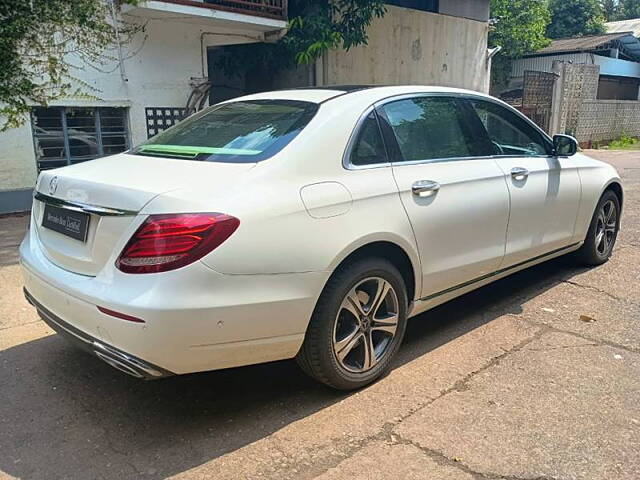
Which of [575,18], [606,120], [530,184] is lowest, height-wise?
[606,120]

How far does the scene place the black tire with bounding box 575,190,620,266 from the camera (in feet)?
17.4

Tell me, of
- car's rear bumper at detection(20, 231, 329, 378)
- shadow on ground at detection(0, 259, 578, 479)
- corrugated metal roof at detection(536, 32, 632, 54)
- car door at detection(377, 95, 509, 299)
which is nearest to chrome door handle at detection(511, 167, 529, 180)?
car door at detection(377, 95, 509, 299)

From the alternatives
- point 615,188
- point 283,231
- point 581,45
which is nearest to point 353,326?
point 283,231

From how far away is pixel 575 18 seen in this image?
36.5m

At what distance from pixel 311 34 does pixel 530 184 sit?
7091 millimetres

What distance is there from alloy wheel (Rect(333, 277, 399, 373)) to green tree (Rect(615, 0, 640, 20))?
63.8 meters

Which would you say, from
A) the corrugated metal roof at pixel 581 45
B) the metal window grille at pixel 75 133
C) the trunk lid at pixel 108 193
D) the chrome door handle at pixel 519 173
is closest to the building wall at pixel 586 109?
the corrugated metal roof at pixel 581 45

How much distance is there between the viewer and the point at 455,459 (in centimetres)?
265

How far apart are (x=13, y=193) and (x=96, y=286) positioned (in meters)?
6.40

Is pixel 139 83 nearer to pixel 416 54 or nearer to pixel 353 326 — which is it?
pixel 353 326

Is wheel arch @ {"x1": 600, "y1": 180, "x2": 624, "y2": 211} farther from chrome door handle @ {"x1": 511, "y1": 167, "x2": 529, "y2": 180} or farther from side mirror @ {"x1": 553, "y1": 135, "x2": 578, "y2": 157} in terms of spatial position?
chrome door handle @ {"x1": 511, "y1": 167, "x2": 529, "y2": 180}

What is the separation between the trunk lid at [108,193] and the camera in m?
2.62

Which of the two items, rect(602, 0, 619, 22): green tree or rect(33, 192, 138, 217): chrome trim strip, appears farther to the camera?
rect(602, 0, 619, 22): green tree

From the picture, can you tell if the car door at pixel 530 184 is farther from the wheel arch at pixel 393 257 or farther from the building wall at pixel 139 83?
the building wall at pixel 139 83
